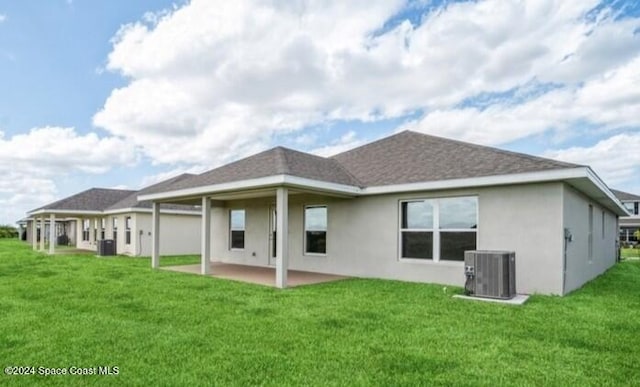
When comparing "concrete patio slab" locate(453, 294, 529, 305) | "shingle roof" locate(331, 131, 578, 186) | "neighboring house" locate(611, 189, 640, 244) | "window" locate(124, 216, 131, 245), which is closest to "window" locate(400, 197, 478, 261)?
"shingle roof" locate(331, 131, 578, 186)

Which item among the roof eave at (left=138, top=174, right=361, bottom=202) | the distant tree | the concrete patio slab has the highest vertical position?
the roof eave at (left=138, top=174, right=361, bottom=202)

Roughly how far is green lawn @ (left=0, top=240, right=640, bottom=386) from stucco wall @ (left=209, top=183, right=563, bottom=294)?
36.0 inches

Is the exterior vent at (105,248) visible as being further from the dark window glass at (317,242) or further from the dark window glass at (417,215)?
the dark window glass at (417,215)

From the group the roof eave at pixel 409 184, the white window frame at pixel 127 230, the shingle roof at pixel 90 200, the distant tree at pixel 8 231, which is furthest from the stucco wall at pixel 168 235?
the distant tree at pixel 8 231

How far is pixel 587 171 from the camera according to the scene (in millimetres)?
7473

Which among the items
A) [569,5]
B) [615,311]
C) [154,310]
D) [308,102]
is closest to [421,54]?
[569,5]

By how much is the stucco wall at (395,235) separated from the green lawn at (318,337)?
91cm

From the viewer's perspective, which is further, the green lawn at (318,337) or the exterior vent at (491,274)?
the exterior vent at (491,274)

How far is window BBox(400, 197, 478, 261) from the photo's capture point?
903 centimetres

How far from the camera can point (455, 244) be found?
30.1 ft

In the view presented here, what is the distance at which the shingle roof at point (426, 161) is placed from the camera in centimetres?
847

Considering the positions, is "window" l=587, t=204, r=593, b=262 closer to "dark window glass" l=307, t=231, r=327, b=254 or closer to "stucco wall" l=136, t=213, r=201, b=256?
"dark window glass" l=307, t=231, r=327, b=254

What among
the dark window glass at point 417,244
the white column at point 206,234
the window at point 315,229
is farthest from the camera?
the window at point 315,229

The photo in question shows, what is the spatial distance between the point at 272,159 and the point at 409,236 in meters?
4.09
